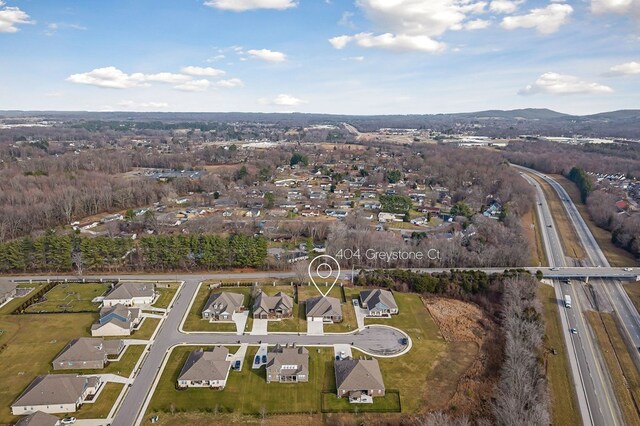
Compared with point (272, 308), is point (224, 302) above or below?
above

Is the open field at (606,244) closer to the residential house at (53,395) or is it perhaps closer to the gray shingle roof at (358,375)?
the gray shingle roof at (358,375)

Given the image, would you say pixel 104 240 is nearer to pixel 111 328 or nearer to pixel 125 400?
pixel 111 328

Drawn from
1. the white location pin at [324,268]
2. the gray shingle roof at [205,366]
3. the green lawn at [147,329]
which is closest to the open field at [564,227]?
the white location pin at [324,268]

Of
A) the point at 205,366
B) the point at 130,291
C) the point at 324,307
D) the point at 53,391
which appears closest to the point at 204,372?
the point at 205,366

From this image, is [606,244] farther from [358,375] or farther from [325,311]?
[358,375]

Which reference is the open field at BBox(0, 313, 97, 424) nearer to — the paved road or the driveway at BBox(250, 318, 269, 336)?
the driveway at BBox(250, 318, 269, 336)

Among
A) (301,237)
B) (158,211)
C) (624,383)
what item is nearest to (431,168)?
(301,237)
